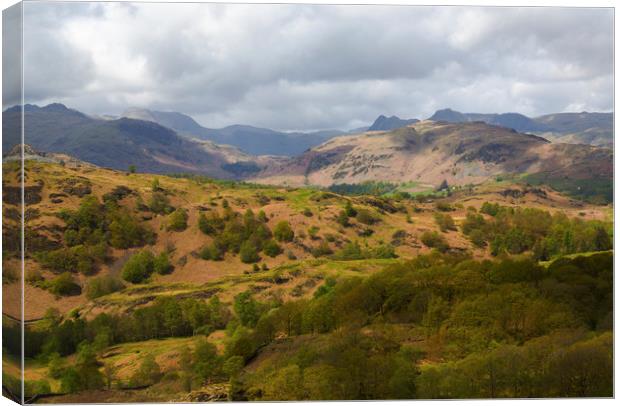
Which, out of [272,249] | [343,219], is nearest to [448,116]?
[343,219]

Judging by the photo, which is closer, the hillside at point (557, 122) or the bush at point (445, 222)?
the hillside at point (557, 122)

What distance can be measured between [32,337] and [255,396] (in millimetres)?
7538

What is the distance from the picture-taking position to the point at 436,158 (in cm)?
4559

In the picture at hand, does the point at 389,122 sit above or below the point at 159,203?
above

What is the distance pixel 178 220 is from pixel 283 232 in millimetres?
6744

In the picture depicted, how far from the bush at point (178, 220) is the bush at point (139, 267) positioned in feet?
10.8

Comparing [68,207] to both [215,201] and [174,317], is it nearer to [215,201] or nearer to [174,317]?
[215,201]

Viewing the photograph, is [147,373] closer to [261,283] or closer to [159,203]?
[261,283]

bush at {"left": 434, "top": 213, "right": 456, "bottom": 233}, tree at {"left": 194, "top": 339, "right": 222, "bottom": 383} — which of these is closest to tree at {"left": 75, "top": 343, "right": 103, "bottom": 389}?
tree at {"left": 194, "top": 339, "right": 222, "bottom": 383}

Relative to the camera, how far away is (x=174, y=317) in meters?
24.6

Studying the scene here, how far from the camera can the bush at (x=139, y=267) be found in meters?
29.3

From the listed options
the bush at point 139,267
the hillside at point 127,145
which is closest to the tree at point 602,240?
the hillside at point 127,145

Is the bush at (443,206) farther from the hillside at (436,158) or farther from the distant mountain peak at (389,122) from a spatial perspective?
the distant mountain peak at (389,122)

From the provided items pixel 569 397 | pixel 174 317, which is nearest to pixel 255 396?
pixel 174 317
